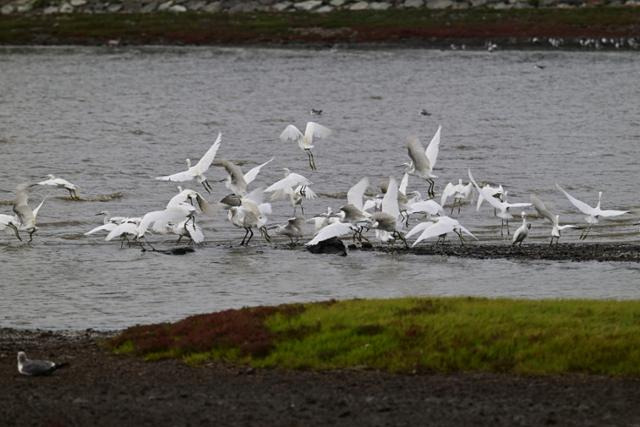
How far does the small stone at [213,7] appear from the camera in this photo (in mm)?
68000

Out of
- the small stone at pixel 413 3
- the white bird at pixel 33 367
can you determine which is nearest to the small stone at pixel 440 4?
the small stone at pixel 413 3

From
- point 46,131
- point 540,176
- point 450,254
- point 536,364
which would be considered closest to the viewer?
point 536,364

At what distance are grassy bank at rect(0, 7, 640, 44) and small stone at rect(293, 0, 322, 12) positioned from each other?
4.78 ft

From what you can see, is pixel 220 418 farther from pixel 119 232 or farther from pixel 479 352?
pixel 119 232

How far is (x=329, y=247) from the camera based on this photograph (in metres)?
20.0

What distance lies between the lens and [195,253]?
2006cm

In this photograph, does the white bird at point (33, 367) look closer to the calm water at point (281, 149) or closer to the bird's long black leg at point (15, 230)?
the calm water at point (281, 149)

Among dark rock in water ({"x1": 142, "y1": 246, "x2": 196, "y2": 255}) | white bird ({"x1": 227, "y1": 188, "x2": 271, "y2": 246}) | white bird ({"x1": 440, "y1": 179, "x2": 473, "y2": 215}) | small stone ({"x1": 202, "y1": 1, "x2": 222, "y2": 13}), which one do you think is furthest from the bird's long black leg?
small stone ({"x1": 202, "y1": 1, "x2": 222, "y2": 13})

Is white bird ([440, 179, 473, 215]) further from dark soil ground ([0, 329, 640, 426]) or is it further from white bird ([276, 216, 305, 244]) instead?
dark soil ground ([0, 329, 640, 426])

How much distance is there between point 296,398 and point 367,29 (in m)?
50.7

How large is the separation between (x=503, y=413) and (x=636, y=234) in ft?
38.8

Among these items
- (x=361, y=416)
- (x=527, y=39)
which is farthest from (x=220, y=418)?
(x=527, y=39)

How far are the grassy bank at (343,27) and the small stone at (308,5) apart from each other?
1456 millimetres

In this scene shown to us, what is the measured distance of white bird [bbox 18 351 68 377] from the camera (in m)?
11.5
